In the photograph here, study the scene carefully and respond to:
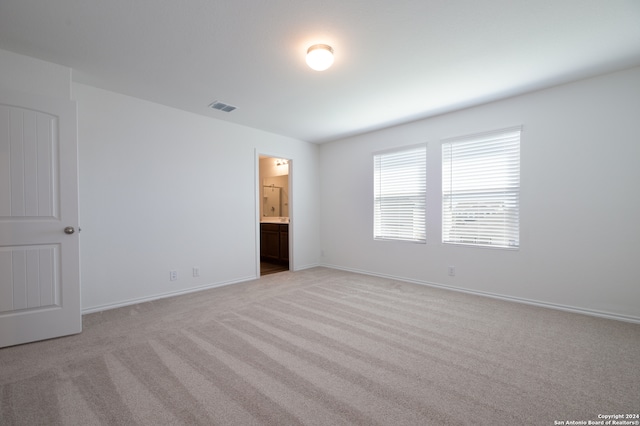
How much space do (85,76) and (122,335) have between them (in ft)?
8.67

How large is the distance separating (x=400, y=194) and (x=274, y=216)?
370 cm

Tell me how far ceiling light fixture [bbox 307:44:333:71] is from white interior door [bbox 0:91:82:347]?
2.26 meters

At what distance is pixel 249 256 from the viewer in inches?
185

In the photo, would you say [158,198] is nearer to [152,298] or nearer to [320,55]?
[152,298]

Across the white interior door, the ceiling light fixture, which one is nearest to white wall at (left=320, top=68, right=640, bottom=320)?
the ceiling light fixture

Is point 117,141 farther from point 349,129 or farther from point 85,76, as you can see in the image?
point 349,129

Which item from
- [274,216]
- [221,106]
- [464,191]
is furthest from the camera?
[274,216]

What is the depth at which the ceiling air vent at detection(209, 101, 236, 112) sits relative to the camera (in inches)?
144

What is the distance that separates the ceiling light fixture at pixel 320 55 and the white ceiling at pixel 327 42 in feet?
0.20

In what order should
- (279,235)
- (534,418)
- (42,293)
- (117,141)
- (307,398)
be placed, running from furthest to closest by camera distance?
(279,235)
(117,141)
(42,293)
(307,398)
(534,418)

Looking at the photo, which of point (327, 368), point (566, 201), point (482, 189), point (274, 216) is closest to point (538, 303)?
point (566, 201)

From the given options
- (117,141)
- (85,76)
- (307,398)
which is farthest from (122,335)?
(85,76)

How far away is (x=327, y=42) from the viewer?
7.78 ft

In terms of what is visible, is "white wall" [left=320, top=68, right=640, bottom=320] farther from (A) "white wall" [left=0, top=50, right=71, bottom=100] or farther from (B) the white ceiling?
(A) "white wall" [left=0, top=50, right=71, bottom=100]
